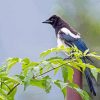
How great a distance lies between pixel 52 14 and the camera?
1.45 m

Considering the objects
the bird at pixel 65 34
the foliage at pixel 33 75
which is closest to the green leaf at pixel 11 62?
the foliage at pixel 33 75

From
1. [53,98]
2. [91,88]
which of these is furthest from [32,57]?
[91,88]

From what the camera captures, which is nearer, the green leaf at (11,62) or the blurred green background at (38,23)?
the green leaf at (11,62)

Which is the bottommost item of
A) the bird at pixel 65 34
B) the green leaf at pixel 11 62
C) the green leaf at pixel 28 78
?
the green leaf at pixel 28 78

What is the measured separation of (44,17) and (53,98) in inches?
13.9

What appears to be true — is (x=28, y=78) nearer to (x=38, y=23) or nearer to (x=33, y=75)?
(x=33, y=75)

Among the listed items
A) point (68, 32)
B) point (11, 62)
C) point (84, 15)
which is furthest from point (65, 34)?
point (11, 62)

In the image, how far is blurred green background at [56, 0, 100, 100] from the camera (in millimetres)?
1398

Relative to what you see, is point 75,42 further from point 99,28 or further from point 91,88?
point 91,88

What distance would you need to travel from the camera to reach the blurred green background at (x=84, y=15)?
4.59 feet

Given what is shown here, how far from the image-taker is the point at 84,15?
A: 4.64 feet

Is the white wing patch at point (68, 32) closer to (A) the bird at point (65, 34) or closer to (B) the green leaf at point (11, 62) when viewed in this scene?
(A) the bird at point (65, 34)

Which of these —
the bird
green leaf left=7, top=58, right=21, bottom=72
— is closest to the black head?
the bird

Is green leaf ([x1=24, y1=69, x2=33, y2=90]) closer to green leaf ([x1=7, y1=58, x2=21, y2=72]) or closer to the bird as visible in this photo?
green leaf ([x1=7, y1=58, x2=21, y2=72])
